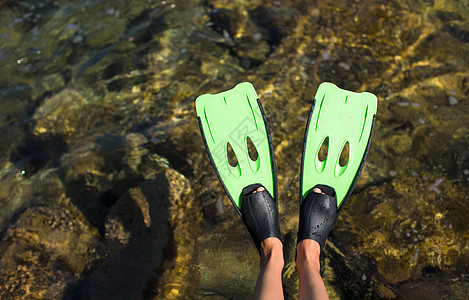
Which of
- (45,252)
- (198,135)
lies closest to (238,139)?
(198,135)

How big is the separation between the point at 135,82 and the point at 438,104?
3240 mm

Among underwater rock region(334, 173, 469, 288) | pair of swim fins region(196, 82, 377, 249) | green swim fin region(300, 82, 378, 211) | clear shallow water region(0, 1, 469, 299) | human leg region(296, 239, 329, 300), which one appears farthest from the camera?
green swim fin region(300, 82, 378, 211)

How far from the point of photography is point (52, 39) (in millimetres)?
4504

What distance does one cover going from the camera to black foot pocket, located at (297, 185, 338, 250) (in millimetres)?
2590

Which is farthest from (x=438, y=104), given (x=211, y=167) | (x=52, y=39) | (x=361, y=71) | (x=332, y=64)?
(x=52, y=39)

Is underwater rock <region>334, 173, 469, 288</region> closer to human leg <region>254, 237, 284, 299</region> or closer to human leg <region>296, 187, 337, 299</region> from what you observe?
human leg <region>296, 187, 337, 299</region>

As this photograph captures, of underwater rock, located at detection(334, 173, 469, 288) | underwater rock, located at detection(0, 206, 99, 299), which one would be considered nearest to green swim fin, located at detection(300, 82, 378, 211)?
underwater rock, located at detection(334, 173, 469, 288)

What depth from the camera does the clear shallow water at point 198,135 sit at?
8.74ft

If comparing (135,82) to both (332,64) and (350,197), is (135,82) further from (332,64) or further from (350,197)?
(350,197)

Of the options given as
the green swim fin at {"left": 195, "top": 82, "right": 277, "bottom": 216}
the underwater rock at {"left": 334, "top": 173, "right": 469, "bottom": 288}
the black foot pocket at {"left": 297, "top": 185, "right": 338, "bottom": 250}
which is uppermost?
the green swim fin at {"left": 195, "top": 82, "right": 277, "bottom": 216}

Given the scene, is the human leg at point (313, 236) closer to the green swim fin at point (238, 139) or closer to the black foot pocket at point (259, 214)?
the black foot pocket at point (259, 214)

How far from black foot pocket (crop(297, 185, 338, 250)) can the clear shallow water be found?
0.19 metres

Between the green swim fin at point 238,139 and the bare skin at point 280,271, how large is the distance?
1.71 feet

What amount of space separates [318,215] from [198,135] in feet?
4.70
